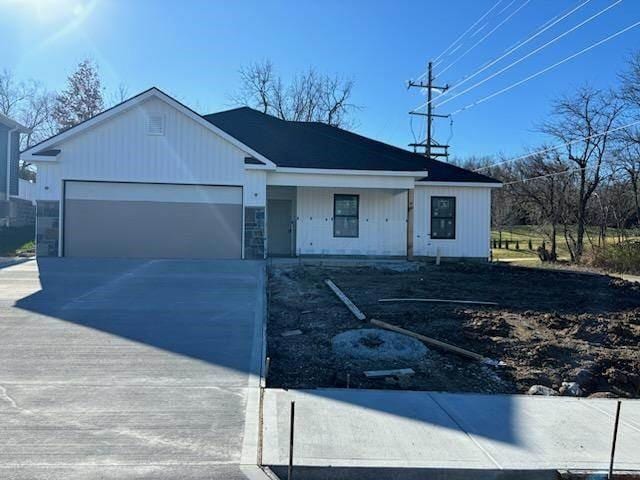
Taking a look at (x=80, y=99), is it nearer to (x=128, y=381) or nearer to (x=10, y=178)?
(x=10, y=178)

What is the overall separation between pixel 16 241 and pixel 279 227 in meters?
12.1

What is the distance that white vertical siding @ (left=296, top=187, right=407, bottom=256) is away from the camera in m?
19.5

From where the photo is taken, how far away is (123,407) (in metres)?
4.82

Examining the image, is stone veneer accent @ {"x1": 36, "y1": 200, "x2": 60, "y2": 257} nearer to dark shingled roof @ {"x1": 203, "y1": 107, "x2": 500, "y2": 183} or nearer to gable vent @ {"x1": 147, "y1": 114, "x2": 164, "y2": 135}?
gable vent @ {"x1": 147, "y1": 114, "x2": 164, "y2": 135}

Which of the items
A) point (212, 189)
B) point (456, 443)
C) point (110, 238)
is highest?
point (212, 189)

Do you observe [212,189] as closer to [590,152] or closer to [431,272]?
[431,272]

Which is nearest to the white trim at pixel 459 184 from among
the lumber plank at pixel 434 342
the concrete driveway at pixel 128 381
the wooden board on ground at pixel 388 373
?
the concrete driveway at pixel 128 381

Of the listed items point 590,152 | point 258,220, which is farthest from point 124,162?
point 590,152

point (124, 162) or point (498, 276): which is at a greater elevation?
point (124, 162)

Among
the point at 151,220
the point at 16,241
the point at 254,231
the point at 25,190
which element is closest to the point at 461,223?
the point at 254,231

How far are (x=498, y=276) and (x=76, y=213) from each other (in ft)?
41.5

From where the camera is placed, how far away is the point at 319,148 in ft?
65.8

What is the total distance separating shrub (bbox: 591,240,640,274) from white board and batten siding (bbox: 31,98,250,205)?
1380cm

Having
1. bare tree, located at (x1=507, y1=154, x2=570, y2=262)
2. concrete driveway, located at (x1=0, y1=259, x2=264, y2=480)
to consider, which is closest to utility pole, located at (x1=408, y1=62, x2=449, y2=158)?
bare tree, located at (x1=507, y1=154, x2=570, y2=262)
